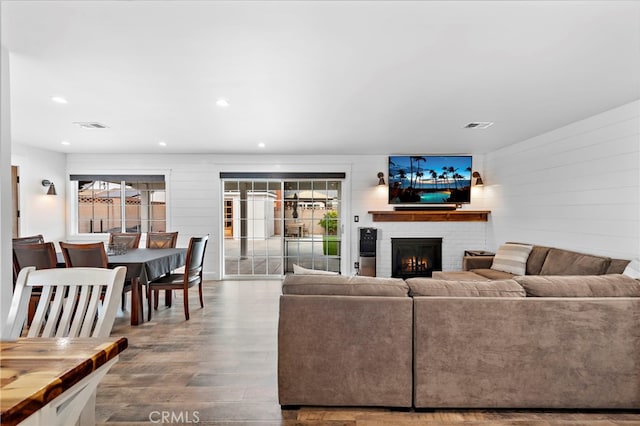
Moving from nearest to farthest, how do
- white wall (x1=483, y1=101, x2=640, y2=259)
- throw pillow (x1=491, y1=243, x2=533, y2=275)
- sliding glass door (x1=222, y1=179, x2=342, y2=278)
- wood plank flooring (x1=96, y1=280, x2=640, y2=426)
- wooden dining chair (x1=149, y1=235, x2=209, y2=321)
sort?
wood plank flooring (x1=96, y1=280, x2=640, y2=426)
white wall (x1=483, y1=101, x2=640, y2=259)
wooden dining chair (x1=149, y1=235, x2=209, y2=321)
throw pillow (x1=491, y1=243, x2=533, y2=275)
sliding glass door (x1=222, y1=179, x2=342, y2=278)

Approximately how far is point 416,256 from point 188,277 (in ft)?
13.4

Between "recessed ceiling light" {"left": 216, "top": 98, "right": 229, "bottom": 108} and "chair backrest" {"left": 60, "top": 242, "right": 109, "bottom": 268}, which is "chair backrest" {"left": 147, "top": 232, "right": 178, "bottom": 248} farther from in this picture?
"recessed ceiling light" {"left": 216, "top": 98, "right": 229, "bottom": 108}

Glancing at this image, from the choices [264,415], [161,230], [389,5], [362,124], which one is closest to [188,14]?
[389,5]

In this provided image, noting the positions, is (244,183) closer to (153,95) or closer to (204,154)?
(204,154)

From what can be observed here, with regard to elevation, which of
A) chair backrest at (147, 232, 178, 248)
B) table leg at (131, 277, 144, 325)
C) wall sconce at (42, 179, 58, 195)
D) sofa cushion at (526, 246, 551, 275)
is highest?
wall sconce at (42, 179, 58, 195)

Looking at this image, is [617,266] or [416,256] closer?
[617,266]

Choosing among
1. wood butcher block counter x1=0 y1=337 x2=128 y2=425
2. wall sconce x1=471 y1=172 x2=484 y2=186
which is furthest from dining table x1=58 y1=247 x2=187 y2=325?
wall sconce x1=471 y1=172 x2=484 y2=186

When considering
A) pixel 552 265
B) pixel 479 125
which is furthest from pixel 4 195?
pixel 552 265

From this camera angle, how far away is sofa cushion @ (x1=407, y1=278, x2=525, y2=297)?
2203 millimetres

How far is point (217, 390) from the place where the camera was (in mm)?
2451

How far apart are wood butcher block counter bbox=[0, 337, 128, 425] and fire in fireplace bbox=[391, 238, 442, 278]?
5.56 m

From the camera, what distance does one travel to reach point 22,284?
1514mm

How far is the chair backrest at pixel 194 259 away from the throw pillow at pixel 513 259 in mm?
4053

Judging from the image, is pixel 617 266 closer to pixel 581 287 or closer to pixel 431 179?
pixel 581 287
